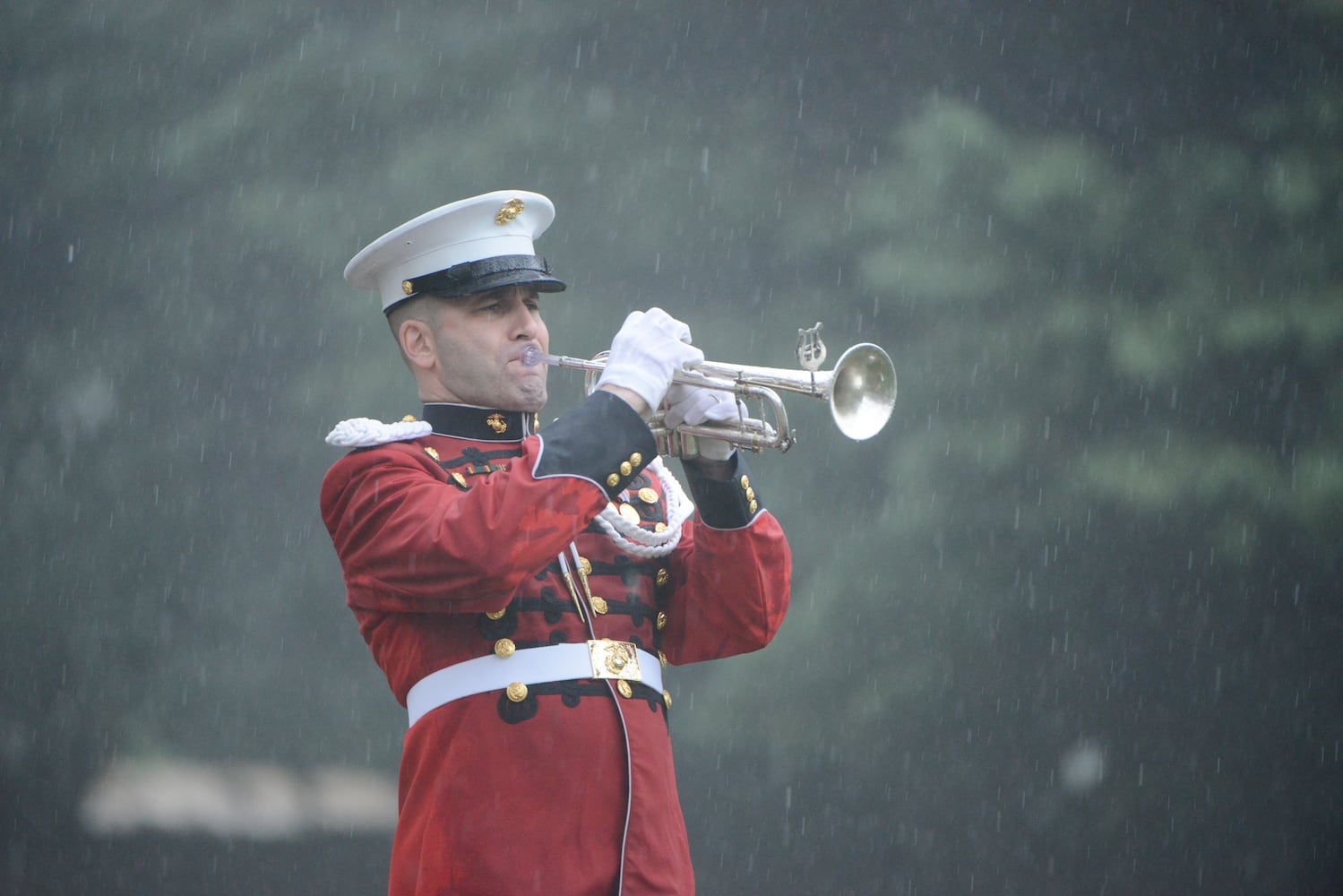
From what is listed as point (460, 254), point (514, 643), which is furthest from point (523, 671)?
point (460, 254)

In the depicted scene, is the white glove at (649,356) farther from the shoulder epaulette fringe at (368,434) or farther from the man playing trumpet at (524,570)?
the shoulder epaulette fringe at (368,434)

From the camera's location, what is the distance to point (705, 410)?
2.33 m

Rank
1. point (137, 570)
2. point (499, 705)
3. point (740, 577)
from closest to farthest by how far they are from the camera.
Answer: point (499, 705) → point (740, 577) → point (137, 570)

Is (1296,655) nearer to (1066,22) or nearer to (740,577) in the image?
(1066,22)

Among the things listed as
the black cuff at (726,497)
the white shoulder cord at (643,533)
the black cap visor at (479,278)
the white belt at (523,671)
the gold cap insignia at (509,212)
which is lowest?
the white belt at (523,671)

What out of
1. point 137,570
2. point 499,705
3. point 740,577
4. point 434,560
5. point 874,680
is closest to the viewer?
point 434,560

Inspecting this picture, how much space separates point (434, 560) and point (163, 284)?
2.56m

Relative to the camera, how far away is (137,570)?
409 centimetres

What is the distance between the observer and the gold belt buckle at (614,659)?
222 cm

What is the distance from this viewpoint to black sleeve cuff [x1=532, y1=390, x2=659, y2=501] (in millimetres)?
2033

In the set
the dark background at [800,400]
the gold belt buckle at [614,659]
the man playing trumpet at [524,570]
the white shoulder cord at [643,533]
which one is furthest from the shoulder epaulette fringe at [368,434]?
the dark background at [800,400]

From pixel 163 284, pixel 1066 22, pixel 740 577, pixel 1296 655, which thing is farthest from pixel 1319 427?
pixel 163 284

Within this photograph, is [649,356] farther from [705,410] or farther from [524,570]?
[524,570]

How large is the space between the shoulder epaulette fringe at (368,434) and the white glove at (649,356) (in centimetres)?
37
